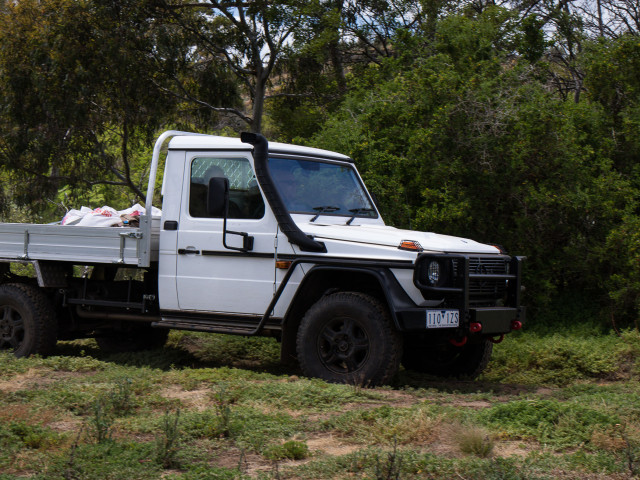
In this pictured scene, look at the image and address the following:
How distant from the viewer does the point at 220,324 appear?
7.42 metres

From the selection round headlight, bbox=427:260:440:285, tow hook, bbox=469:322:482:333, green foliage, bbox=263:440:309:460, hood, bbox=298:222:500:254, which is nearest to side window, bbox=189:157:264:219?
hood, bbox=298:222:500:254

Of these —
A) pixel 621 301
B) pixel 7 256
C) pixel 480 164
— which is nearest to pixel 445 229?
pixel 480 164

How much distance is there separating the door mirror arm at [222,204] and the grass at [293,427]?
118 centimetres

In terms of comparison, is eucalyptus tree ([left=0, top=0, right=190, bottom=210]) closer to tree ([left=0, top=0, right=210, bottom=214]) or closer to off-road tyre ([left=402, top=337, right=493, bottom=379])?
tree ([left=0, top=0, right=210, bottom=214])

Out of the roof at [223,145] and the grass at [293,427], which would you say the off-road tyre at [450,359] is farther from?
the roof at [223,145]

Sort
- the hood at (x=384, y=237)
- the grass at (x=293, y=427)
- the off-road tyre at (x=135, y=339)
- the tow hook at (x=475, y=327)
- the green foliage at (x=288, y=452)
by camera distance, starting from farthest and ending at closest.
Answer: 1. the off-road tyre at (x=135, y=339)
2. the hood at (x=384, y=237)
3. the tow hook at (x=475, y=327)
4. the green foliage at (x=288, y=452)
5. the grass at (x=293, y=427)

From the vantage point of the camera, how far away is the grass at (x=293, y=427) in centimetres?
421

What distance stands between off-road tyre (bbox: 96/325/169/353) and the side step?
67.7 inches

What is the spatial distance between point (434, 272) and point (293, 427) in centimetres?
197

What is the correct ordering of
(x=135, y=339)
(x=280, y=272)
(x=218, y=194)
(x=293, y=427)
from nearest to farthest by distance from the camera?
(x=293, y=427) → (x=218, y=194) → (x=280, y=272) → (x=135, y=339)

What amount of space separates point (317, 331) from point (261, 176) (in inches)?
59.1

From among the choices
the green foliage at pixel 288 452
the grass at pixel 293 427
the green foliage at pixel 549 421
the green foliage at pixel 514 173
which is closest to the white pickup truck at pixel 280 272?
the grass at pixel 293 427

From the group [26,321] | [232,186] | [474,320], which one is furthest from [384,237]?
[26,321]

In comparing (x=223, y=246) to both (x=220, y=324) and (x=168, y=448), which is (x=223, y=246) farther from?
(x=168, y=448)
